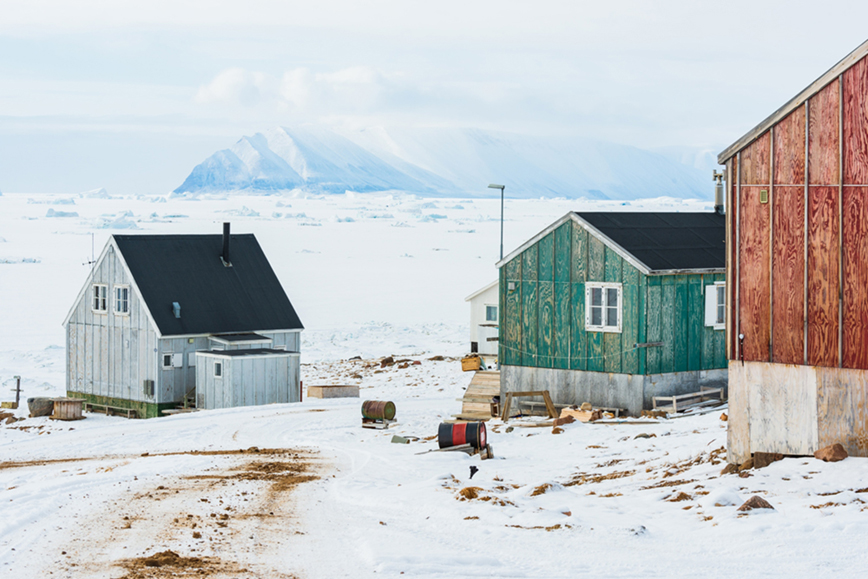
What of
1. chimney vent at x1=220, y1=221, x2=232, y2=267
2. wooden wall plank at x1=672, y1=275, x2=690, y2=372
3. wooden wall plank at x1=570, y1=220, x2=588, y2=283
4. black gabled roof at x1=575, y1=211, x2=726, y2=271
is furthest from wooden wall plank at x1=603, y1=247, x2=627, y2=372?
chimney vent at x1=220, y1=221, x2=232, y2=267

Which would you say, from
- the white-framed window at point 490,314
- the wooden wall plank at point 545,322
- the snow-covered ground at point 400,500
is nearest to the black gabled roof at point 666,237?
the wooden wall plank at point 545,322

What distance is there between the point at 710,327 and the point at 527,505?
13.8 m

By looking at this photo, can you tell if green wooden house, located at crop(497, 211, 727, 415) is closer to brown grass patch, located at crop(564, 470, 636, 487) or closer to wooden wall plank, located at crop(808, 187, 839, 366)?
brown grass patch, located at crop(564, 470, 636, 487)

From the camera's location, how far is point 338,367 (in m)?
43.8

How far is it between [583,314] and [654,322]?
1.73 m

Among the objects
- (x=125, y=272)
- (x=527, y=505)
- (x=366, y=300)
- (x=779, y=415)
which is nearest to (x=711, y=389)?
(x=779, y=415)

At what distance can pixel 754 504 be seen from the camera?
41.0ft

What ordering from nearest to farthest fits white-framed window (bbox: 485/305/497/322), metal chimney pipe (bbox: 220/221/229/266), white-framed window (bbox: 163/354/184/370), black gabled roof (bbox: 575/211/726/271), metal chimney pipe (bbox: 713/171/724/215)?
1. black gabled roof (bbox: 575/211/726/271)
2. metal chimney pipe (bbox: 713/171/724/215)
3. white-framed window (bbox: 163/354/184/370)
4. metal chimney pipe (bbox: 220/221/229/266)
5. white-framed window (bbox: 485/305/497/322)

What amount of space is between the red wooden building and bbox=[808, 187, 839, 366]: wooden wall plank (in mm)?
14

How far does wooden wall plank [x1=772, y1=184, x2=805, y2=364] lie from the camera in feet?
47.7

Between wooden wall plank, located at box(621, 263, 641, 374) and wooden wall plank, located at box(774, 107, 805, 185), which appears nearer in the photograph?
wooden wall plank, located at box(774, 107, 805, 185)

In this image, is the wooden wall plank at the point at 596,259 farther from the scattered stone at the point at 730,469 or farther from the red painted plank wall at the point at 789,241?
the scattered stone at the point at 730,469

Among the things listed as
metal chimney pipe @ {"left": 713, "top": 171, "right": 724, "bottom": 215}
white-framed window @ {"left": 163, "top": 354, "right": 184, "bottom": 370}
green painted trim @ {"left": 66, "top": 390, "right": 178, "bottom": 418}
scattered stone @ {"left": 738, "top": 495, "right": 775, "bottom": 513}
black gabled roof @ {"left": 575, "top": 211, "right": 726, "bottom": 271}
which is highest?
metal chimney pipe @ {"left": 713, "top": 171, "right": 724, "bottom": 215}

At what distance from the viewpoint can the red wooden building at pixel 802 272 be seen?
14078 mm
